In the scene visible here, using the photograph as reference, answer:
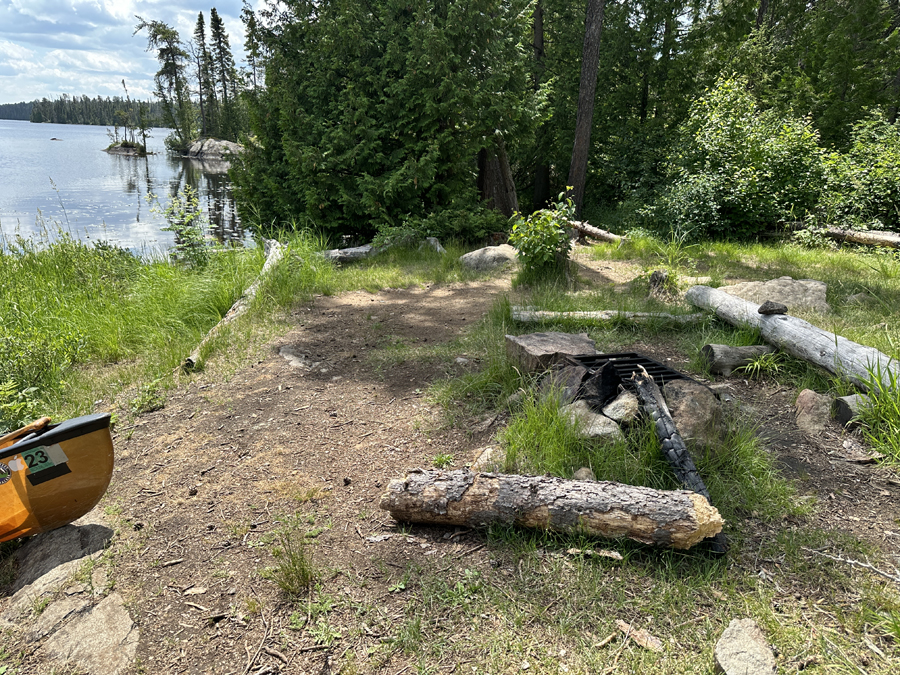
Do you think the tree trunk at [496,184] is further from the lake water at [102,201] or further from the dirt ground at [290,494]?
the dirt ground at [290,494]

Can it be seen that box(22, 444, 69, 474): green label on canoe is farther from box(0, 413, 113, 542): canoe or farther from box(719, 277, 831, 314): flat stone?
box(719, 277, 831, 314): flat stone

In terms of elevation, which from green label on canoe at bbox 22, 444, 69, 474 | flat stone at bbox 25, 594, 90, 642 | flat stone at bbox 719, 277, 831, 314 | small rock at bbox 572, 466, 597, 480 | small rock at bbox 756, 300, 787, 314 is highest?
small rock at bbox 756, 300, 787, 314

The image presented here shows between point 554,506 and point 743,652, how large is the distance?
961 mm

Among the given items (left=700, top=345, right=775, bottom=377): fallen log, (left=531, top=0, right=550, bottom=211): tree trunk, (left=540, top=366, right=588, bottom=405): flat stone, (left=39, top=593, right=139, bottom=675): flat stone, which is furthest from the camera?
(left=531, top=0, right=550, bottom=211): tree trunk

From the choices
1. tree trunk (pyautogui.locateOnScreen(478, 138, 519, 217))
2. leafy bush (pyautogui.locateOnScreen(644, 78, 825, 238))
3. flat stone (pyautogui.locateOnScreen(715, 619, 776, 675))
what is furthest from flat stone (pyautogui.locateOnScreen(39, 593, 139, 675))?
tree trunk (pyautogui.locateOnScreen(478, 138, 519, 217))

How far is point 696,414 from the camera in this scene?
10.6 ft

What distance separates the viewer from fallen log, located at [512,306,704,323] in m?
5.70

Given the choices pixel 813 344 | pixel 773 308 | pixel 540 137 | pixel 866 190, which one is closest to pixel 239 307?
pixel 773 308

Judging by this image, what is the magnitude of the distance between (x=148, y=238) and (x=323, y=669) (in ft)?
52.7

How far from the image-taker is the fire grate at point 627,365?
377 centimetres

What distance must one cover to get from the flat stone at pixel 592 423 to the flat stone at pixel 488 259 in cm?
572

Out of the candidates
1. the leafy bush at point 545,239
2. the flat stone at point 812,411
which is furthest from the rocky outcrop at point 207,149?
the flat stone at point 812,411

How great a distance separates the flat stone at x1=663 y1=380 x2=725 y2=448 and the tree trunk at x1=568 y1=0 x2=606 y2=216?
9141mm

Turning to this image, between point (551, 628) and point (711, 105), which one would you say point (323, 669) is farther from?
point (711, 105)
